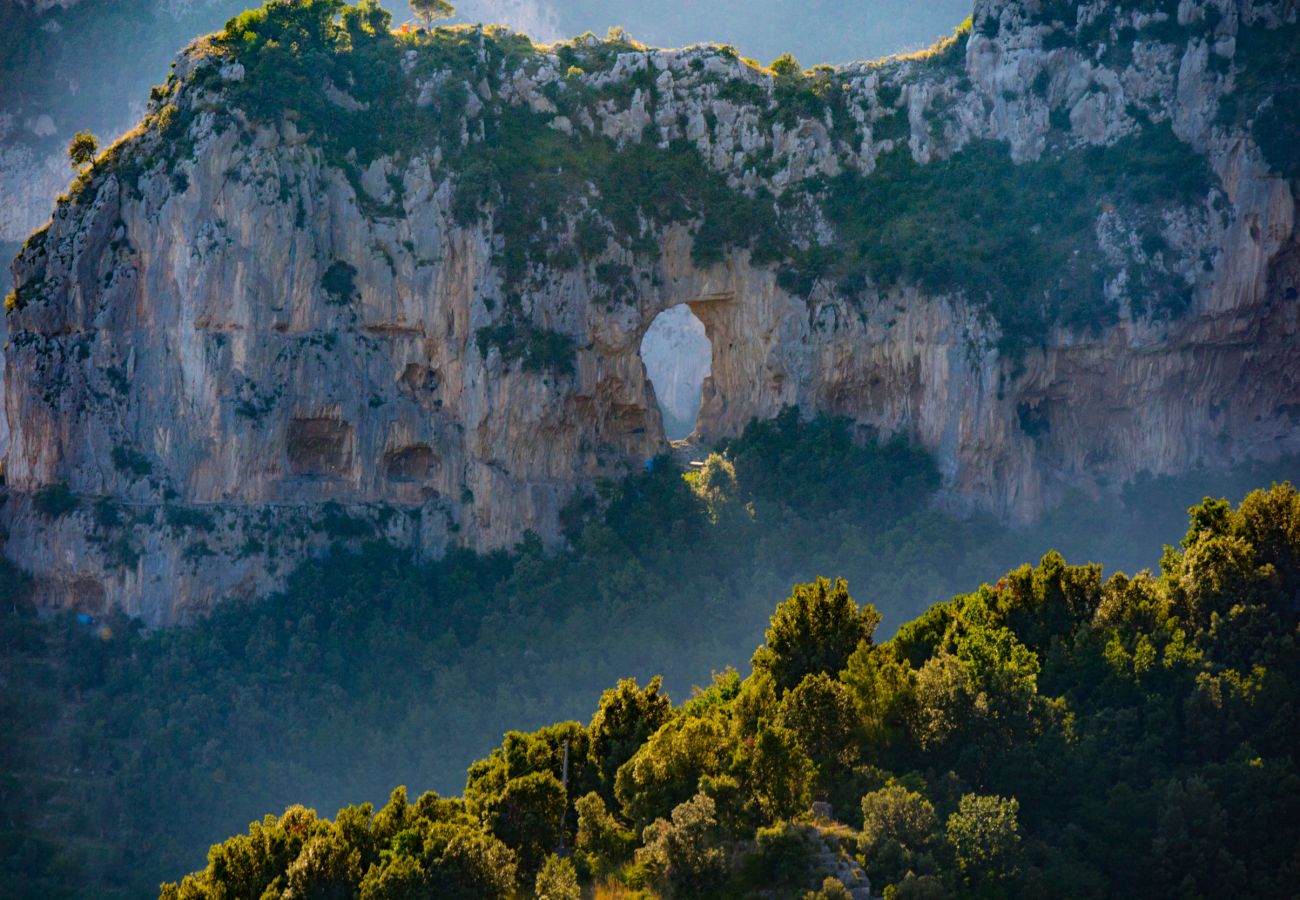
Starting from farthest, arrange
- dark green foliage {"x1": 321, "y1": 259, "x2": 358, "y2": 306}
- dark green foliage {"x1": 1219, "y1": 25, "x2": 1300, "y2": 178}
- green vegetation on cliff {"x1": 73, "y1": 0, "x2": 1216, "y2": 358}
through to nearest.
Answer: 1. dark green foliage {"x1": 1219, "y1": 25, "x2": 1300, "y2": 178}
2. green vegetation on cliff {"x1": 73, "y1": 0, "x2": 1216, "y2": 358}
3. dark green foliage {"x1": 321, "y1": 259, "x2": 358, "y2": 306}

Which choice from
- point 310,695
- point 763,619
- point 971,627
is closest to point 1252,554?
point 971,627

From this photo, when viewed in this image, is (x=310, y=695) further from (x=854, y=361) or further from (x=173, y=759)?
(x=854, y=361)

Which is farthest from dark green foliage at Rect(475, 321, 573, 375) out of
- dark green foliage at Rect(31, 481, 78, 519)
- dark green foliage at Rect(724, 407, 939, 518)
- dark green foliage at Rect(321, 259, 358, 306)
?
dark green foliage at Rect(31, 481, 78, 519)

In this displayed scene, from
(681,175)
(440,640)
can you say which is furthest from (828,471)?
(440,640)

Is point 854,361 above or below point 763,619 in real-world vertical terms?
above

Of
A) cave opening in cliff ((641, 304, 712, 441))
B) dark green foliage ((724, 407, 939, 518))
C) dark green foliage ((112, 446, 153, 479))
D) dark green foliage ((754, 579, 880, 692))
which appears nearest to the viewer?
dark green foliage ((754, 579, 880, 692))

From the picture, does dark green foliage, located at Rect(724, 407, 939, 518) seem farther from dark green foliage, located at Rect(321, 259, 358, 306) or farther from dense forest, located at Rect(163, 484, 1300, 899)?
dense forest, located at Rect(163, 484, 1300, 899)
